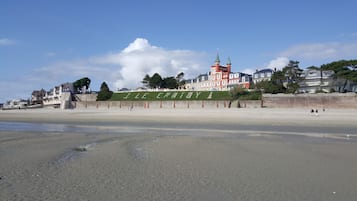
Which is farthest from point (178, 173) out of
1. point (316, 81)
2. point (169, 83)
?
point (169, 83)

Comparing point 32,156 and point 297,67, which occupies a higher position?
point 297,67

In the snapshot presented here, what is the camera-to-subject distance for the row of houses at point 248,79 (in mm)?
70688

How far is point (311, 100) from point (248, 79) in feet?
126

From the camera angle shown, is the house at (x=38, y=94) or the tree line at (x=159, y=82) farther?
the house at (x=38, y=94)

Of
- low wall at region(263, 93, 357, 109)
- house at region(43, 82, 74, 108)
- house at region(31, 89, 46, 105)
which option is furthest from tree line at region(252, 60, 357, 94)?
house at region(31, 89, 46, 105)

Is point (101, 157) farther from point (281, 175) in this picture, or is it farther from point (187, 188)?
point (281, 175)

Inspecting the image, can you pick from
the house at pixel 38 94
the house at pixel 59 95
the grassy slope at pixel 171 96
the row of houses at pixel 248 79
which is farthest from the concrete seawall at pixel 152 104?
the house at pixel 38 94

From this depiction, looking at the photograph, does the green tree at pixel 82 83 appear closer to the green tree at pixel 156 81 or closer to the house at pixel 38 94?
the green tree at pixel 156 81

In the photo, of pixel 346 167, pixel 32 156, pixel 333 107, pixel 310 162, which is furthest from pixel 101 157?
pixel 333 107

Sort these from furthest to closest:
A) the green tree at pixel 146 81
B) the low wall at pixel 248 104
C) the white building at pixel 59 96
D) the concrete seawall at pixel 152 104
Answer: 1. the green tree at pixel 146 81
2. the white building at pixel 59 96
3. the concrete seawall at pixel 152 104
4. the low wall at pixel 248 104

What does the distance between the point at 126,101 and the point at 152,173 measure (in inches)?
2618

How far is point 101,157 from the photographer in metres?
9.61

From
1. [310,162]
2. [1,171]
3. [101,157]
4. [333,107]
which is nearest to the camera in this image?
[1,171]

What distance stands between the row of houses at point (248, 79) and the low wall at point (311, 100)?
12.4 m
